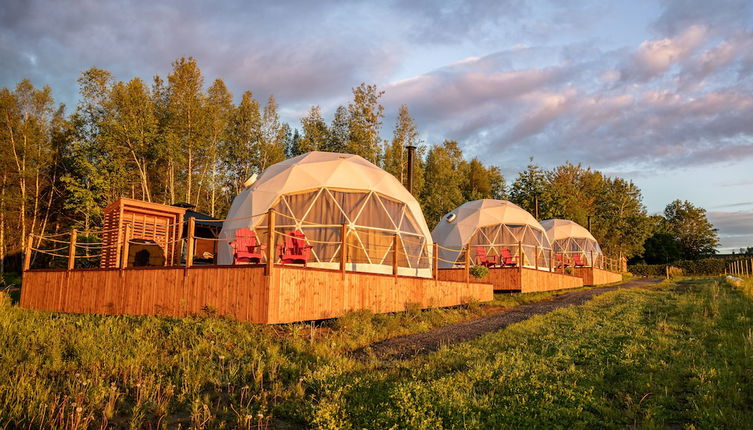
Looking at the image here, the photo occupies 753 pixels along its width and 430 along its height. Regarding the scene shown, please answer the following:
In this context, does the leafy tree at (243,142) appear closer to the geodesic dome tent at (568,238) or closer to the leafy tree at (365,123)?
the leafy tree at (365,123)

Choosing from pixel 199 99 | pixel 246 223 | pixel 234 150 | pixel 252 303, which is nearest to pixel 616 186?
pixel 234 150

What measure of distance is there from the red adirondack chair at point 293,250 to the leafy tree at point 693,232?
6187 centimetres

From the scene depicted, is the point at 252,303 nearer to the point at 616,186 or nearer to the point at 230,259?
the point at 230,259

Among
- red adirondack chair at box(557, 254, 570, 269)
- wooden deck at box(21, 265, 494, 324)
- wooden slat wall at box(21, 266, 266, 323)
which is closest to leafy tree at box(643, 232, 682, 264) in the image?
red adirondack chair at box(557, 254, 570, 269)

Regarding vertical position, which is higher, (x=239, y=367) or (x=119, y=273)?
(x=119, y=273)

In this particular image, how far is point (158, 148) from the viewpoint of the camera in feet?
82.7

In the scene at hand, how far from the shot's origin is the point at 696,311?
10.1 meters

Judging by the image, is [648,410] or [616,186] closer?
[648,410]

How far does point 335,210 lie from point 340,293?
4467mm

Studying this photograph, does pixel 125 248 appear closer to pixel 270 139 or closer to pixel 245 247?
pixel 245 247

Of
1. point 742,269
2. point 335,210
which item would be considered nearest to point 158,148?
point 335,210

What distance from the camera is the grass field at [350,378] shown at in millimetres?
3928

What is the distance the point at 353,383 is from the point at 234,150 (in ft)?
97.2

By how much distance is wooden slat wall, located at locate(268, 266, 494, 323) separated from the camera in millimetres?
7383
